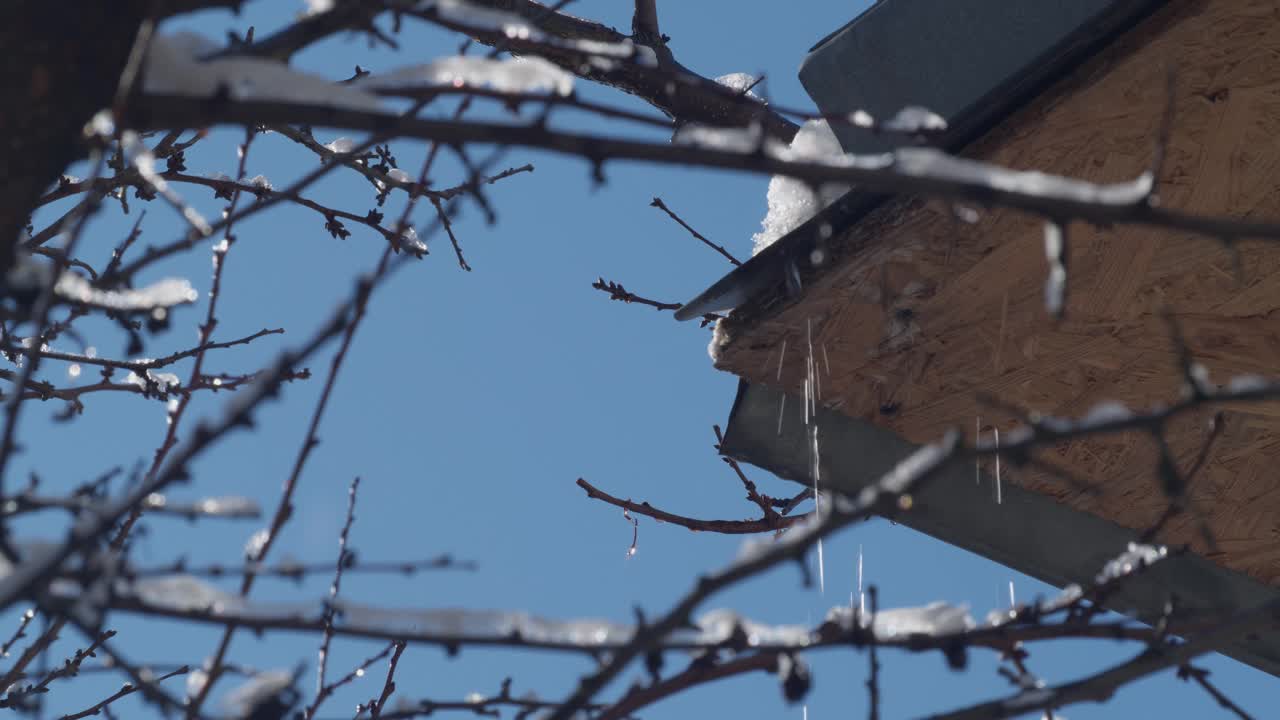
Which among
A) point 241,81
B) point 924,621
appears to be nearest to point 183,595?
point 241,81

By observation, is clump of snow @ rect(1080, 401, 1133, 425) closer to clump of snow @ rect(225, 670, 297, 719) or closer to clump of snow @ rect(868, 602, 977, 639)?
clump of snow @ rect(868, 602, 977, 639)

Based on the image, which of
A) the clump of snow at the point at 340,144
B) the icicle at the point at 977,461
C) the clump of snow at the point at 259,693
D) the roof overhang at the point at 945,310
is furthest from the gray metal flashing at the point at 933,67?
the clump of snow at the point at 340,144

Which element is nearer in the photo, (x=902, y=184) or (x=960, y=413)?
(x=902, y=184)

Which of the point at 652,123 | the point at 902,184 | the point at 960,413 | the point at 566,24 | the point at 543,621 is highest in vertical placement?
the point at 566,24

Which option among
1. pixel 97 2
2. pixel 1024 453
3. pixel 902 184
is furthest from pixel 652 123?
pixel 97 2

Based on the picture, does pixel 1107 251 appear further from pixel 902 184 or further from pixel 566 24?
pixel 566 24

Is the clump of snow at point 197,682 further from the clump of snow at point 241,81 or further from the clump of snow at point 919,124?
the clump of snow at point 919,124

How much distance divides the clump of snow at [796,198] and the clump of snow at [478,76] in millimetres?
1034

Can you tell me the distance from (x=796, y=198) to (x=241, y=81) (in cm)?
150

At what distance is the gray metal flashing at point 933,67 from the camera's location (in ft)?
6.72

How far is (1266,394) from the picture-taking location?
886 millimetres

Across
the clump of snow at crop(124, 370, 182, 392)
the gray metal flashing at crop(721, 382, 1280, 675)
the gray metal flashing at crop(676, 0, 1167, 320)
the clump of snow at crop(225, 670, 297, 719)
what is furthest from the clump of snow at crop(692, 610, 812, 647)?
the clump of snow at crop(124, 370, 182, 392)

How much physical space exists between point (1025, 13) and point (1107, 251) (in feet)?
1.72

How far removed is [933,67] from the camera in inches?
86.7
